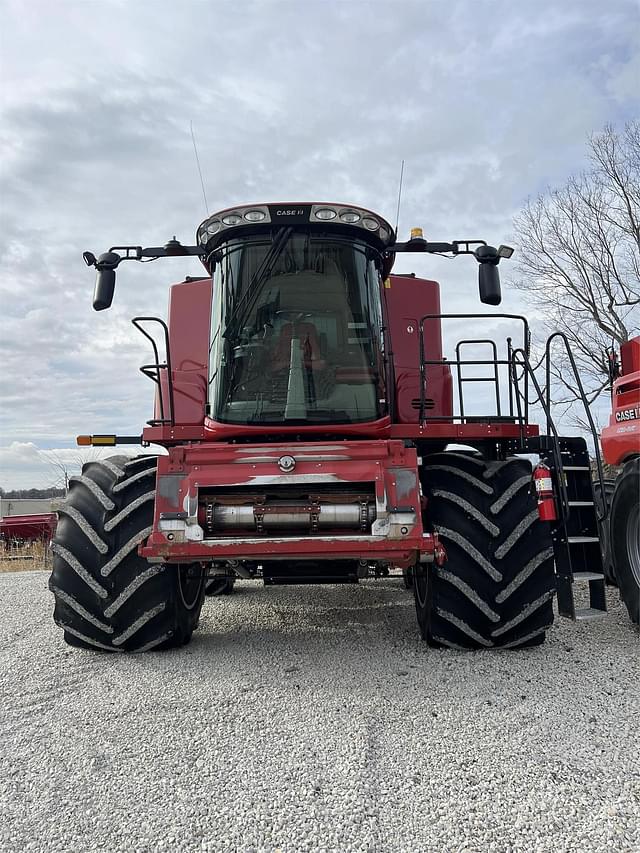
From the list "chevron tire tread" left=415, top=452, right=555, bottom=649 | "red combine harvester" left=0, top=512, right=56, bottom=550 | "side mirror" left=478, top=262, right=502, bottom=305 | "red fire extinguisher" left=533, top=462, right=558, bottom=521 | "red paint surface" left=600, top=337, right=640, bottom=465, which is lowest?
"red combine harvester" left=0, top=512, right=56, bottom=550

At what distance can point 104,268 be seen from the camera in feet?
16.0

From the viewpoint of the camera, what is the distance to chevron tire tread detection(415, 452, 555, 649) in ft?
13.8

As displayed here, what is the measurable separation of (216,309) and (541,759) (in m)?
3.39

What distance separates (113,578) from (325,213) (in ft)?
9.15

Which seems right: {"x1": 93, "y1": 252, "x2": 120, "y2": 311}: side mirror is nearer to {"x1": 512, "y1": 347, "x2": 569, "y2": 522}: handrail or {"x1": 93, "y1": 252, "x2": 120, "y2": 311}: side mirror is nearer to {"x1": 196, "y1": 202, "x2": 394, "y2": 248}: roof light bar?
{"x1": 196, "y1": 202, "x2": 394, "y2": 248}: roof light bar

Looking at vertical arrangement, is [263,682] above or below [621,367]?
below

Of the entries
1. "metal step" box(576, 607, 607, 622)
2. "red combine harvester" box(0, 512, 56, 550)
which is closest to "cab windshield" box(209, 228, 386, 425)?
"metal step" box(576, 607, 607, 622)

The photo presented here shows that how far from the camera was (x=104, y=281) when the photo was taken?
16.0 ft

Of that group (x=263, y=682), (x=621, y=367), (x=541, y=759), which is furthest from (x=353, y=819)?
(x=621, y=367)

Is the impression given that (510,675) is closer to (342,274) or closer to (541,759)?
(541,759)

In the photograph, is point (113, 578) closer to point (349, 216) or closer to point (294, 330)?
point (294, 330)

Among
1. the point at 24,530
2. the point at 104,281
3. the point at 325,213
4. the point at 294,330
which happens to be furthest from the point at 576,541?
the point at 24,530

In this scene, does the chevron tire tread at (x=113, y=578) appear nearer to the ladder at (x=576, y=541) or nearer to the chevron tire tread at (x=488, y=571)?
the chevron tire tread at (x=488, y=571)

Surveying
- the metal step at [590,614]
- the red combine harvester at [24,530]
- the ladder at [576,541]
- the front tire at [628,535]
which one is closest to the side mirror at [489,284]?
the ladder at [576,541]
